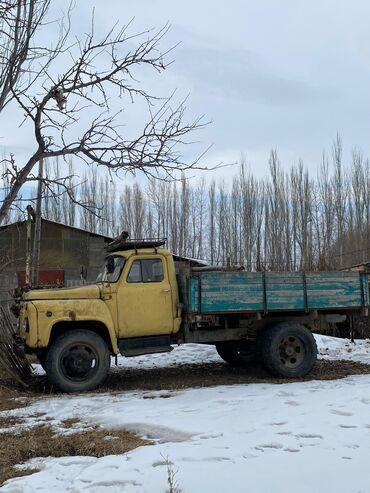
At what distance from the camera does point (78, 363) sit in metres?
8.59

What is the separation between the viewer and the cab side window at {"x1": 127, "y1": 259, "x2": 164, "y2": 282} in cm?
916

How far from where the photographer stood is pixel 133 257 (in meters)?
9.21

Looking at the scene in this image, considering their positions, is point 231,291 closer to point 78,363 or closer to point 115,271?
point 115,271

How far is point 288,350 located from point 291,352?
6 centimetres

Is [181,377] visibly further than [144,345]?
Yes

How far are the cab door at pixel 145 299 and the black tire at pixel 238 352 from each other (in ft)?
6.67

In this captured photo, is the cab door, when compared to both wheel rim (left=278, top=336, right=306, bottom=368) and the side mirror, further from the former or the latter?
wheel rim (left=278, top=336, right=306, bottom=368)

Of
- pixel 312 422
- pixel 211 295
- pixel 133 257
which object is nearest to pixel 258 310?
pixel 211 295

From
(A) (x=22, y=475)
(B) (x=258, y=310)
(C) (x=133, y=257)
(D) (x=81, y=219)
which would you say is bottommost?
(A) (x=22, y=475)

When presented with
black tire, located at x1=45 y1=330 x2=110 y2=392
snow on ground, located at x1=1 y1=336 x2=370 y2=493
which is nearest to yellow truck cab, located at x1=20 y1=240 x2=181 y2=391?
black tire, located at x1=45 y1=330 x2=110 y2=392

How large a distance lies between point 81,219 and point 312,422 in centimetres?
3482

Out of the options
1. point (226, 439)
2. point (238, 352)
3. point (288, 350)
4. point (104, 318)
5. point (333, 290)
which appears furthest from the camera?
point (238, 352)

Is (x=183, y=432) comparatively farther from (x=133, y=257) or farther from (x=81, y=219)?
(x=81, y=219)

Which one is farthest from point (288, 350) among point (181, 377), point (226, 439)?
point (226, 439)
